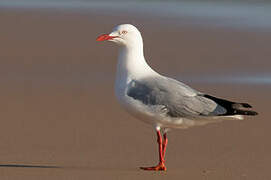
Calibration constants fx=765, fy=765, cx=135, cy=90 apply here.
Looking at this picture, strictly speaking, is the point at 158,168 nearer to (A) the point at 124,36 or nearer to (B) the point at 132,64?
(B) the point at 132,64

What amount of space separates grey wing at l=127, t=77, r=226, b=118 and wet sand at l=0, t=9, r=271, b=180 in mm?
516

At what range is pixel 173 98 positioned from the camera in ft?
21.1

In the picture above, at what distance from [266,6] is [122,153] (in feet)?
32.0

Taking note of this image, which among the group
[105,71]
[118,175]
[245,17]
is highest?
[245,17]

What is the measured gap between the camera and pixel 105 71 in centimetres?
1071

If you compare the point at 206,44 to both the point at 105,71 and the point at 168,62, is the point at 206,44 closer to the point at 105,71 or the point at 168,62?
the point at 168,62

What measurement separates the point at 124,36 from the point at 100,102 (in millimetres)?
2252

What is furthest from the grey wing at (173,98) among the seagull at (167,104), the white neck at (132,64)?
the white neck at (132,64)

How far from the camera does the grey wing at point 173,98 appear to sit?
20.9 ft

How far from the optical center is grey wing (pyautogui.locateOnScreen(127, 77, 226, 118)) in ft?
20.9

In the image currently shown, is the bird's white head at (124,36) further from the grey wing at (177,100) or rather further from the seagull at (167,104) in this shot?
the grey wing at (177,100)

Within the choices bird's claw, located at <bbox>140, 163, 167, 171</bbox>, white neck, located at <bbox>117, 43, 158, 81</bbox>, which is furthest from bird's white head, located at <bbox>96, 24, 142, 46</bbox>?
bird's claw, located at <bbox>140, 163, 167, 171</bbox>

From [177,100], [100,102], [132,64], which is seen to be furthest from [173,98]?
[100,102]

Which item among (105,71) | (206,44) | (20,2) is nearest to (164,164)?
(105,71)
